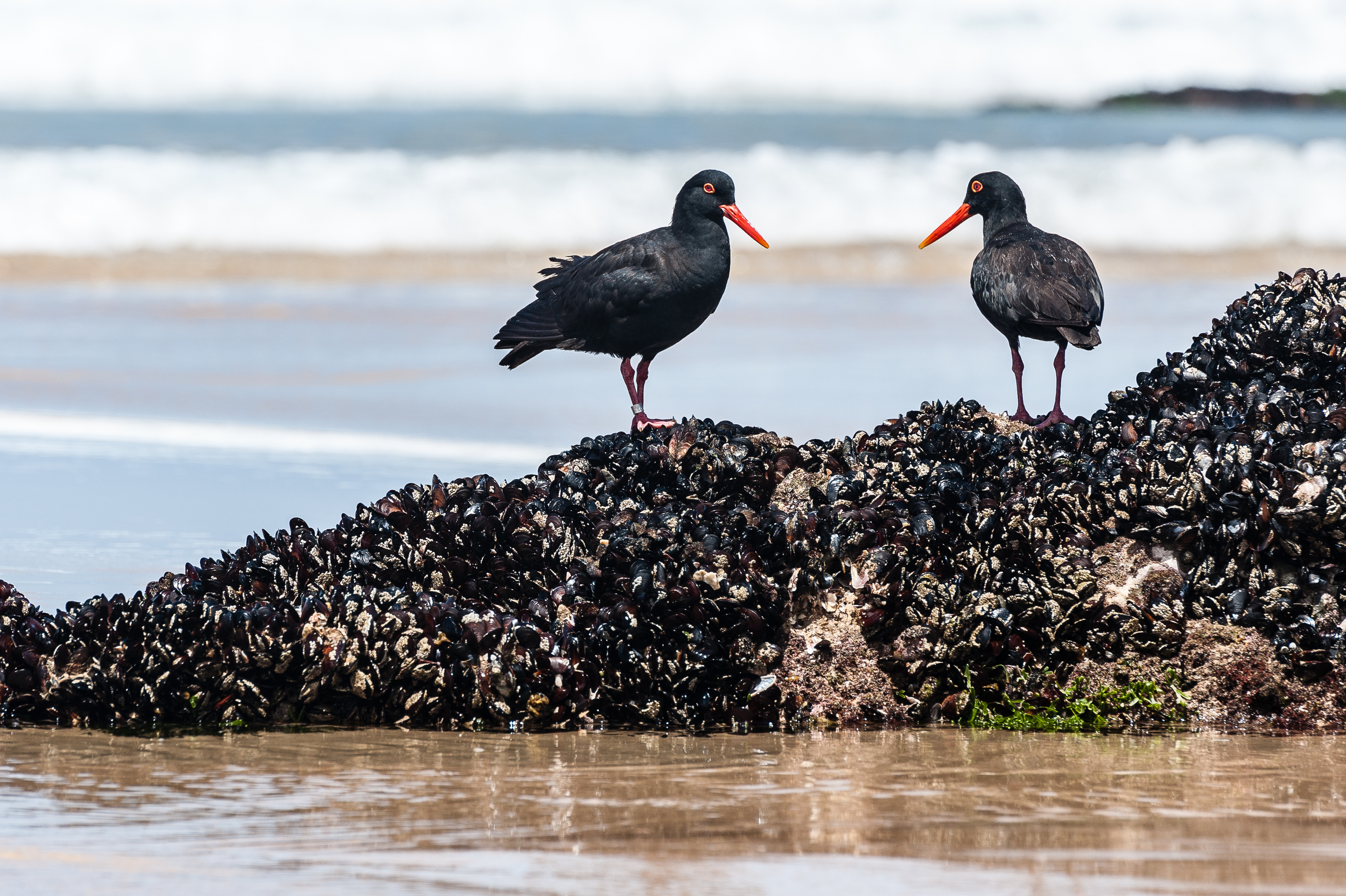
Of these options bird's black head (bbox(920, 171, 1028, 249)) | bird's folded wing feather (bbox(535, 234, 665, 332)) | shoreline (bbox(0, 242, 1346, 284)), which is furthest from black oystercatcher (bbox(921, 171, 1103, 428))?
shoreline (bbox(0, 242, 1346, 284))

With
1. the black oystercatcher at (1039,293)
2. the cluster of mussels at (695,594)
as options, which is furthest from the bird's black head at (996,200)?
the cluster of mussels at (695,594)

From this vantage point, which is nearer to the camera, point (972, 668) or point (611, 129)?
point (972, 668)

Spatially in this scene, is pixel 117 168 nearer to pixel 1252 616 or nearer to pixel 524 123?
pixel 524 123

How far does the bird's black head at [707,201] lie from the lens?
834 cm

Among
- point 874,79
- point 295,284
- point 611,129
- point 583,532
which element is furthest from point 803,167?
point 583,532

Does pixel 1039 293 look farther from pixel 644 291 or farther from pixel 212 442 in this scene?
pixel 212 442

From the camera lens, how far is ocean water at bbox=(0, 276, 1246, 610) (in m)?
8.88

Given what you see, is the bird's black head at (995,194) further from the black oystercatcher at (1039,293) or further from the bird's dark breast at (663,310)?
the bird's dark breast at (663,310)

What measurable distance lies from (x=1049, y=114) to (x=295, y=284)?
18.3m

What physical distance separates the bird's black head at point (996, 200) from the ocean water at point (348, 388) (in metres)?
1.66

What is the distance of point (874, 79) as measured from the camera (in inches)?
1235

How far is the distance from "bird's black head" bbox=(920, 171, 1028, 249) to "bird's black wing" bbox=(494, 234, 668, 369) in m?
1.99

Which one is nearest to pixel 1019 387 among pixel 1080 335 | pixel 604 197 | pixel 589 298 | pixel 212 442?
pixel 1080 335

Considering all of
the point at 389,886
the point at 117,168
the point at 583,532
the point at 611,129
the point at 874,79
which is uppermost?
the point at 874,79
